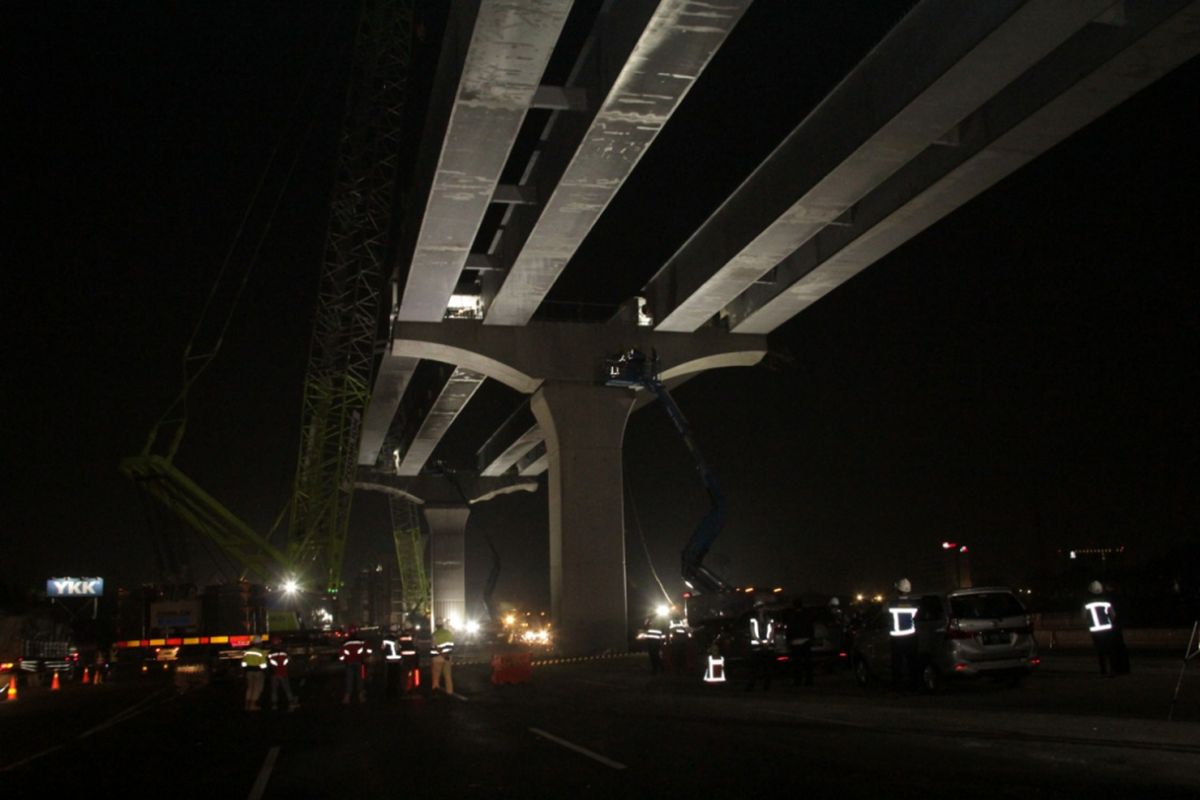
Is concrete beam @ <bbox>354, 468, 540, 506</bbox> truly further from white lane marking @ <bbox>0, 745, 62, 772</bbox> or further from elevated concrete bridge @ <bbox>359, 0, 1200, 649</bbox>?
white lane marking @ <bbox>0, 745, 62, 772</bbox>

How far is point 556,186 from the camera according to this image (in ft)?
76.9

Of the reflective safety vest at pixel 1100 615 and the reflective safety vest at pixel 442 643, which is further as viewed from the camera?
the reflective safety vest at pixel 442 643

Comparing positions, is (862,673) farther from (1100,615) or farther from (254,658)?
(254,658)

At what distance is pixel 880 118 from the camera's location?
19984 mm

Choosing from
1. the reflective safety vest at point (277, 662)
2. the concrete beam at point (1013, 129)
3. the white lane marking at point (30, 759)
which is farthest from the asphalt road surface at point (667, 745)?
the concrete beam at point (1013, 129)

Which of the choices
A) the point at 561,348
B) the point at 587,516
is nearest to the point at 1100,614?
the point at 587,516

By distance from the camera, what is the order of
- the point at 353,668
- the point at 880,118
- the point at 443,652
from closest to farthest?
the point at 880,118 → the point at 353,668 → the point at 443,652

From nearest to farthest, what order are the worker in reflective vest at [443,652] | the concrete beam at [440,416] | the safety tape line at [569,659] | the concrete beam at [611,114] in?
the concrete beam at [611,114], the worker in reflective vest at [443,652], the safety tape line at [569,659], the concrete beam at [440,416]

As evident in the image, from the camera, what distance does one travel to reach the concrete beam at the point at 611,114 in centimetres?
1756

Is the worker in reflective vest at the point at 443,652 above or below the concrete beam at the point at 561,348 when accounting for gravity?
below

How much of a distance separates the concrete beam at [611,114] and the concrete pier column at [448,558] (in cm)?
4497

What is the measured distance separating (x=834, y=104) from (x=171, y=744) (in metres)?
16.1

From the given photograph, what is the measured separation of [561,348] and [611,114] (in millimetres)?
14999

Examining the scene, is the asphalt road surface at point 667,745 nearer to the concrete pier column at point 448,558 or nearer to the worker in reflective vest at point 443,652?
the worker in reflective vest at point 443,652
